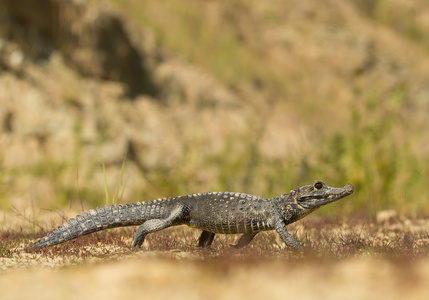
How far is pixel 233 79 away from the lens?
1803 centimetres

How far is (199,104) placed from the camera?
1603cm

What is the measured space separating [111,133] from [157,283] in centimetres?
1034

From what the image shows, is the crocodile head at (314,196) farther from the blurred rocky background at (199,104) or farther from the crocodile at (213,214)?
the blurred rocky background at (199,104)

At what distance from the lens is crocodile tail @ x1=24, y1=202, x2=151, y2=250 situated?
201 inches

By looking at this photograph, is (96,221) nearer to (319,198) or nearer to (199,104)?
(319,198)

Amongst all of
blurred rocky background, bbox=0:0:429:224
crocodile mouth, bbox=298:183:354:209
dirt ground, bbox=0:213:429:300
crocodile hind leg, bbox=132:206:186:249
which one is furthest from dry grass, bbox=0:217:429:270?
blurred rocky background, bbox=0:0:429:224

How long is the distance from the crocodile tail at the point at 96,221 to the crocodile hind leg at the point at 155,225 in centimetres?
20

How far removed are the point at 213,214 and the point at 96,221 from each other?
1.27 m

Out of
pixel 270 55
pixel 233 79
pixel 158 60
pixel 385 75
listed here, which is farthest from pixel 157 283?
pixel 385 75

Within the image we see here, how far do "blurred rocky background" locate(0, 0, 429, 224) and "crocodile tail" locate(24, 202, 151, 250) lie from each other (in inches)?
29.4

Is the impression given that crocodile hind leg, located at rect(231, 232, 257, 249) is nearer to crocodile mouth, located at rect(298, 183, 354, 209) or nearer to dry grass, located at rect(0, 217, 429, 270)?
dry grass, located at rect(0, 217, 429, 270)

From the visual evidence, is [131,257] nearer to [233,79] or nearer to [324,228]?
[324,228]

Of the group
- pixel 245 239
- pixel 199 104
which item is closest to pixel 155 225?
pixel 245 239

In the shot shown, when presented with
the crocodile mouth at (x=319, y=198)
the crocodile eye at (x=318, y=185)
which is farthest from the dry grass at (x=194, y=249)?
the crocodile eye at (x=318, y=185)
